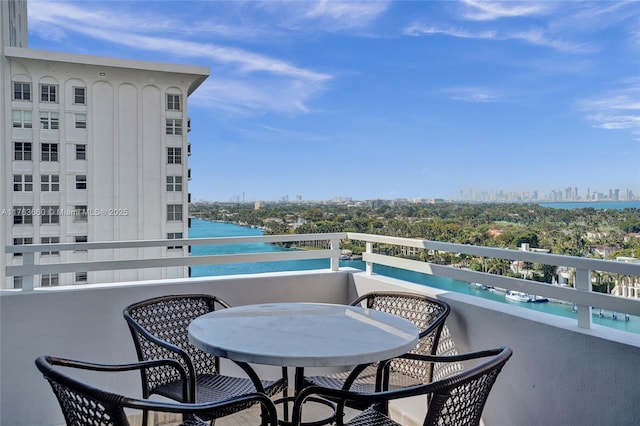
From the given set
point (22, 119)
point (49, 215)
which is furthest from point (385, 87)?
point (22, 119)

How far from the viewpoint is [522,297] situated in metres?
2.11

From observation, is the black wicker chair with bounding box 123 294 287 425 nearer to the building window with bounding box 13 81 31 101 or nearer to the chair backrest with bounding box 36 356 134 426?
the chair backrest with bounding box 36 356 134 426

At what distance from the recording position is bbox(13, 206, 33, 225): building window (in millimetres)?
9527

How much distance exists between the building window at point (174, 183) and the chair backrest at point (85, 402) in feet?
43.0

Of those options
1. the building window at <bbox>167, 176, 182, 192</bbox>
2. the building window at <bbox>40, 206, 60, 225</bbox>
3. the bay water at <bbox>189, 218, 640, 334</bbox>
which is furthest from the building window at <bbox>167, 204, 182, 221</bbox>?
the bay water at <bbox>189, 218, 640, 334</bbox>

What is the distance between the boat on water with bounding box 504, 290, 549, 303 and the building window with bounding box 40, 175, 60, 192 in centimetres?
1198

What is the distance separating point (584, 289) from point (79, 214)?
41.1 ft

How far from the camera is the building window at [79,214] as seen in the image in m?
11.7

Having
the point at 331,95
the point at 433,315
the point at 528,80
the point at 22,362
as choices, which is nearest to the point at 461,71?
the point at 528,80

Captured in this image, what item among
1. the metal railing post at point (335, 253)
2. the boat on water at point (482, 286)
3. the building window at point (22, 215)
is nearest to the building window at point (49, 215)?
the building window at point (22, 215)

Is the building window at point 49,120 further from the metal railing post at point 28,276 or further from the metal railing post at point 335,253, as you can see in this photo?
the metal railing post at point 335,253

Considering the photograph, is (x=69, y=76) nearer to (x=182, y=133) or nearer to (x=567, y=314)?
(x=182, y=133)

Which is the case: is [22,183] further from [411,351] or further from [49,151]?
[411,351]

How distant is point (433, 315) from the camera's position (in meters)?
2.38
